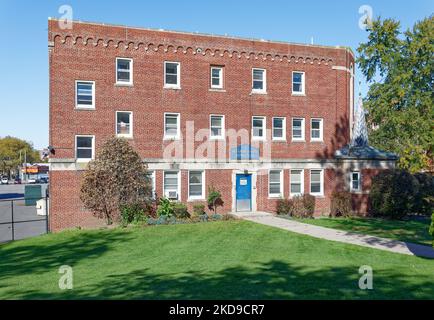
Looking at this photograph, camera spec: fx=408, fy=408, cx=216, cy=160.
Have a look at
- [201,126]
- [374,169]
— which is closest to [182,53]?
[201,126]

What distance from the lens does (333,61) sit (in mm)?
29328

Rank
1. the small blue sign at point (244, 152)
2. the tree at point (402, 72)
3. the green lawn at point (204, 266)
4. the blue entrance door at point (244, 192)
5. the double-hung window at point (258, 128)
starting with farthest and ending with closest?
the tree at point (402, 72), the double-hung window at point (258, 128), the blue entrance door at point (244, 192), the small blue sign at point (244, 152), the green lawn at point (204, 266)

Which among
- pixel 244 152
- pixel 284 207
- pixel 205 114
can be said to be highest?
pixel 205 114

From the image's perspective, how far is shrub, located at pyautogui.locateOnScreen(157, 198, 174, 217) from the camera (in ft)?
78.2

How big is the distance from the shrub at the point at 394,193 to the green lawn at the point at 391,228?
1.08 m

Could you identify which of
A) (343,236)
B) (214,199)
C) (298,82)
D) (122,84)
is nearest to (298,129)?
(298,82)

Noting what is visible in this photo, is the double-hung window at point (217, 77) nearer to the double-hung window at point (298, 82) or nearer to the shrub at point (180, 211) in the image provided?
the double-hung window at point (298, 82)

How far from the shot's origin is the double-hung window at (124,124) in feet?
79.4

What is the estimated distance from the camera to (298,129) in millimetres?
28250

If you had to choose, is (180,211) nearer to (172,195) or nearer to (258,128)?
(172,195)

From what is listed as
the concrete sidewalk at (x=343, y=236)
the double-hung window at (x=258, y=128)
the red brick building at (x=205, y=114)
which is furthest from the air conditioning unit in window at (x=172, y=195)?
the double-hung window at (x=258, y=128)

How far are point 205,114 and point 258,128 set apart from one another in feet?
12.4

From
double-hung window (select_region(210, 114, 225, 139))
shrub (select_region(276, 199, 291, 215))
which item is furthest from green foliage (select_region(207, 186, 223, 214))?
shrub (select_region(276, 199, 291, 215))
